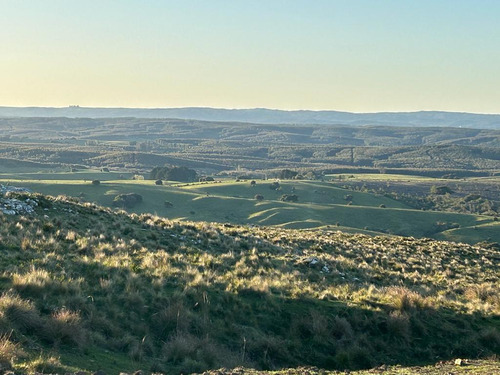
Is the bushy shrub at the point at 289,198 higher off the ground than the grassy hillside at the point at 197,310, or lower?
lower

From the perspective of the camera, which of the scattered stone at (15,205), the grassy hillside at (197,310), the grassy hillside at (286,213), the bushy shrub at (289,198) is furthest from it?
the bushy shrub at (289,198)

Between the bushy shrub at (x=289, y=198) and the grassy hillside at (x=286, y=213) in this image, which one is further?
the bushy shrub at (x=289, y=198)

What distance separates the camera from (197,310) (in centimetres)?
1419

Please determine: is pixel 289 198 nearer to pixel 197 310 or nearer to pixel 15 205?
pixel 15 205

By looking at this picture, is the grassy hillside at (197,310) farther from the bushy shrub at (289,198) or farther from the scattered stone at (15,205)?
the bushy shrub at (289,198)

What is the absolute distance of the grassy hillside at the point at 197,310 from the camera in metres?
11.0

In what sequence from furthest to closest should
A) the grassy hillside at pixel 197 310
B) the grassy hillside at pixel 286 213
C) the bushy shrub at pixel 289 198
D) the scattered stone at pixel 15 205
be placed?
1. the bushy shrub at pixel 289 198
2. the grassy hillside at pixel 286 213
3. the scattered stone at pixel 15 205
4. the grassy hillside at pixel 197 310

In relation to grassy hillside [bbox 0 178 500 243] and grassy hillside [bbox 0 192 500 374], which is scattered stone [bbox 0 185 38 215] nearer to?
grassy hillside [bbox 0 192 500 374]

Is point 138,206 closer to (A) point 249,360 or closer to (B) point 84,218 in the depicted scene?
(B) point 84,218

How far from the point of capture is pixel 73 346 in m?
10.8

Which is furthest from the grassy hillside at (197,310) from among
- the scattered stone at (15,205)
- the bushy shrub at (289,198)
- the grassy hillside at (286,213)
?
the bushy shrub at (289,198)

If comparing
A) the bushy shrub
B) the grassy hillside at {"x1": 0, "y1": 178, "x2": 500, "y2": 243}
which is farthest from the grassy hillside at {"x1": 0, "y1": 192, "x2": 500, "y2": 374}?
the bushy shrub

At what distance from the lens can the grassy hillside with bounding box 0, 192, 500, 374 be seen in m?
11.0

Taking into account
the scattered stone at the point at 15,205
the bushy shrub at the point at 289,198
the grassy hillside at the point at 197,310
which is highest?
the scattered stone at the point at 15,205
